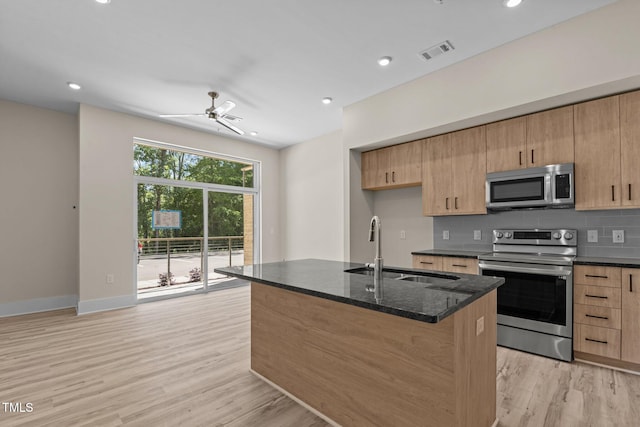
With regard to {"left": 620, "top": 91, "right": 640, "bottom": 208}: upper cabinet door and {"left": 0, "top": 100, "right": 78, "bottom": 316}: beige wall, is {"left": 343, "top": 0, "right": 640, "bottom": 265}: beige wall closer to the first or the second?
{"left": 620, "top": 91, "right": 640, "bottom": 208}: upper cabinet door

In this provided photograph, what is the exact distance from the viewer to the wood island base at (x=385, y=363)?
1445 mm

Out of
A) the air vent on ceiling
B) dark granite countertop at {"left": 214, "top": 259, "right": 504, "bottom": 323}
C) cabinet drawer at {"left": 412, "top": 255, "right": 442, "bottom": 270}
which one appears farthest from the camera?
cabinet drawer at {"left": 412, "top": 255, "right": 442, "bottom": 270}

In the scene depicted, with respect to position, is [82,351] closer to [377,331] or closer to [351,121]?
[377,331]

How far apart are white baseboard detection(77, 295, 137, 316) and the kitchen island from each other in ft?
11.0

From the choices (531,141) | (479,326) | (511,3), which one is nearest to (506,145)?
(531,141)

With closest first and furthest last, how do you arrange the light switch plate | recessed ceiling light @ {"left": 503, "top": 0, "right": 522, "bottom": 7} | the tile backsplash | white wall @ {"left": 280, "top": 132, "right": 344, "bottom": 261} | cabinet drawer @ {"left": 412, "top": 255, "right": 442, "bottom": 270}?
the light switch plate < recessed ceiling light @ {"left": 503, "top": 0, "right": 522, "bottom": 7} < the tile backsplash < cabinet drawer @ {"left": 412, "top": 255, "right": 442, "bottom": 270} < white wall @ {"left": 280, "top": 132, "right": 344, "bottom": 261}

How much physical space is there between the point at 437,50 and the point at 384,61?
0.52m

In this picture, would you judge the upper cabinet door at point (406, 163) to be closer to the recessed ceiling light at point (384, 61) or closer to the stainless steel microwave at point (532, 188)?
the stainless steel microwave at point (532, 188)

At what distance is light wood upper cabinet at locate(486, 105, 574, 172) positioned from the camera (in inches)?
114

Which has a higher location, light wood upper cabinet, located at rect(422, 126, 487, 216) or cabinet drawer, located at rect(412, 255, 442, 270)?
light wood upper cabinet, located at rect(422, 126, 487, 216)

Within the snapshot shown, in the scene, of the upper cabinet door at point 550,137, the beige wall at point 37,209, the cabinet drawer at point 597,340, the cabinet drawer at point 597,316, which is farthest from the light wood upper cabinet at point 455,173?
the beige wall at point 37,209

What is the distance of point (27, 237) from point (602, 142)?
6934mm

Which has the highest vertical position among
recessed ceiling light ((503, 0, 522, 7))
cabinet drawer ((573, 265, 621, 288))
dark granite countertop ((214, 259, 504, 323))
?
recessed ceiling light ((503, 0, 522, 7))

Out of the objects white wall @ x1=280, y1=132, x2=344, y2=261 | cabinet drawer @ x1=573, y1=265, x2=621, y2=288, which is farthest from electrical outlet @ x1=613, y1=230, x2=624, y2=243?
white wall @ x1=280, y1=132, x2=344, y2=261
